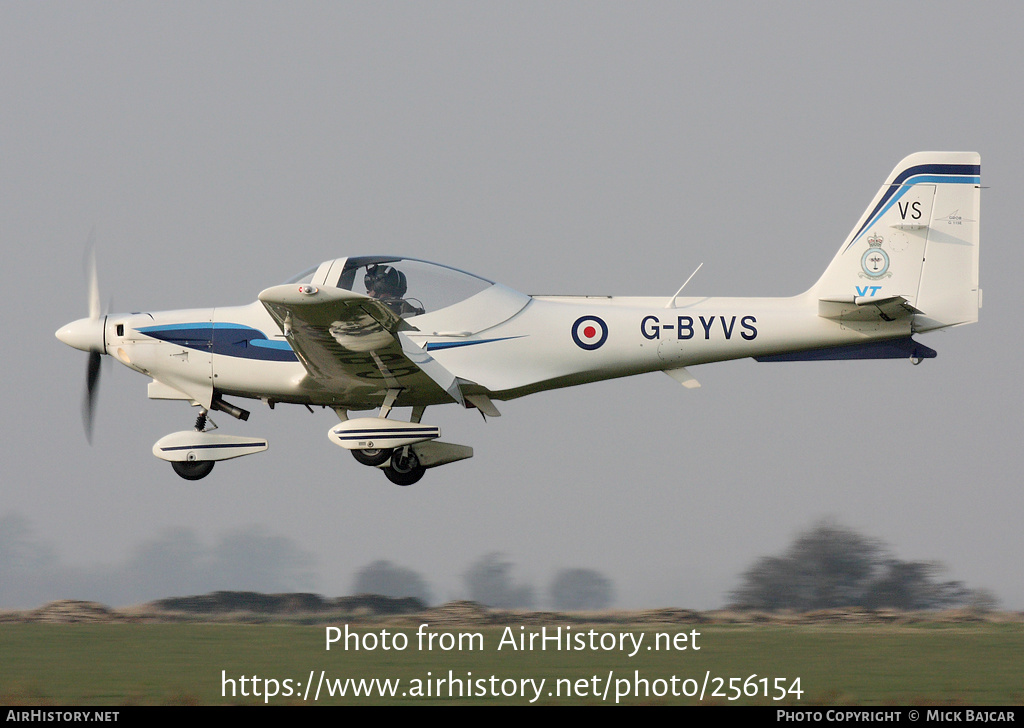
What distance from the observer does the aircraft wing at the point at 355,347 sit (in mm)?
10266

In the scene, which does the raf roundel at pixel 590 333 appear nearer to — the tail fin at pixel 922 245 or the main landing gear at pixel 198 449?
the tail fin at pixel 922 245

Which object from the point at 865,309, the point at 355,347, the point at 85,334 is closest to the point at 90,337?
the point at 85,334

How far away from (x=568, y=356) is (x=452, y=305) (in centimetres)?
130

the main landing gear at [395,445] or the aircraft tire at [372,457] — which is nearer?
the main landing gear at [395,445]

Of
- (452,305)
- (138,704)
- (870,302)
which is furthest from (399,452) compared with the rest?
(870,302)

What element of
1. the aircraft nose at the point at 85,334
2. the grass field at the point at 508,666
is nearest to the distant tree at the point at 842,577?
the grass field at the point at 508,666

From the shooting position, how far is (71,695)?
360 inches

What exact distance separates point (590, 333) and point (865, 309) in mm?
2765

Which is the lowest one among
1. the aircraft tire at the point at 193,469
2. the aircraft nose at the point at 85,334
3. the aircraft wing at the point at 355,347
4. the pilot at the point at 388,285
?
the aircraft tire at the point at 193,469

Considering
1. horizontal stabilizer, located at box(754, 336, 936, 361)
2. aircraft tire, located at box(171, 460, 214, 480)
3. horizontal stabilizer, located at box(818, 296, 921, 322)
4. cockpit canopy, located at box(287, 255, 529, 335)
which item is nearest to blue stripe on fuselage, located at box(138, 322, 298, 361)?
cockpit canopy, located at box(287, 255, 529, 335)

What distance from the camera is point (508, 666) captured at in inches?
407

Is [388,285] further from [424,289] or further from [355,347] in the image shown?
[355,347]

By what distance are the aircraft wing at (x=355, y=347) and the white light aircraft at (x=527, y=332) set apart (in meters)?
0.03

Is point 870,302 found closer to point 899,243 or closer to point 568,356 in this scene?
point 899,243
